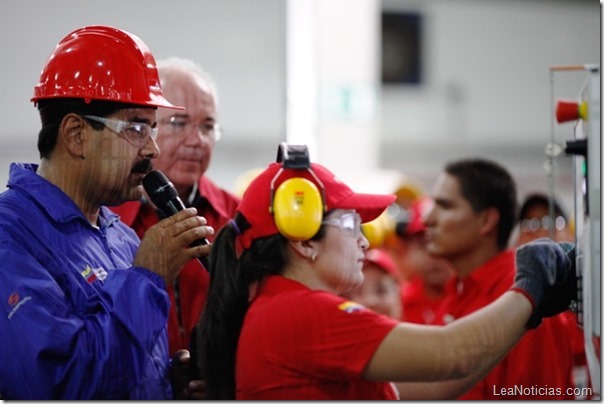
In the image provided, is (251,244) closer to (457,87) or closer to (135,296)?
(135,296)

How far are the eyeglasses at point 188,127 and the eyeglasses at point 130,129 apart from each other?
69cm

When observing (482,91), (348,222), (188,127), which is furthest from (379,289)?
(482,91)

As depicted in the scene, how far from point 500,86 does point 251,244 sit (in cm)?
982

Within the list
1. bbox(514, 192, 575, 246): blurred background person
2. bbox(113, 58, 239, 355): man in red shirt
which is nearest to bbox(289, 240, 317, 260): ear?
bbox(113, 58, 239, 355): man in red shirt

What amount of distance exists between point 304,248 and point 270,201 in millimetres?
133

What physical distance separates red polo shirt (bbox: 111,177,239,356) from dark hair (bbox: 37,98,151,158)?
1.67ft

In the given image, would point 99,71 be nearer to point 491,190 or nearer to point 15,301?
point 15,301

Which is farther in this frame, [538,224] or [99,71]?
[538,224]

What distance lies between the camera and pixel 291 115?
459cm

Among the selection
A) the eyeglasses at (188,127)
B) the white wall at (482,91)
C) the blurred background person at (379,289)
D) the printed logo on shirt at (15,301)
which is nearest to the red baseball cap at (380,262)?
the blurred background person at (379,289)

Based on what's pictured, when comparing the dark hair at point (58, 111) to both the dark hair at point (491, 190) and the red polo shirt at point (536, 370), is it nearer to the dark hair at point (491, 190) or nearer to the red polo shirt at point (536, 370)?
the red polo shirt at point (536, 370)

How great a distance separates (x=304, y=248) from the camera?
2082mm

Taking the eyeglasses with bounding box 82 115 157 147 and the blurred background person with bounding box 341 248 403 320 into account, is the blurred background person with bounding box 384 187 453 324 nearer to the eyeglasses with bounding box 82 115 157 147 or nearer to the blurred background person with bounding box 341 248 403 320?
the blurred background person with bounding box 341 248 403 320

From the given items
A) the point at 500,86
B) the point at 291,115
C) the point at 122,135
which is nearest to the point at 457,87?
the point at 500,86
